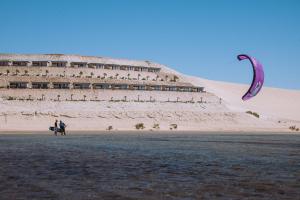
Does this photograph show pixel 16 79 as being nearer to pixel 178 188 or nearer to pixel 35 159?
pixel 35 159

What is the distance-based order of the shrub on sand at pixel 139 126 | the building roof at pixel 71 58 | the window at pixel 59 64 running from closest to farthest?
the shrub on sand at pixel 139 126, the window at pixel 59 64, the building roof at pixel 71 58

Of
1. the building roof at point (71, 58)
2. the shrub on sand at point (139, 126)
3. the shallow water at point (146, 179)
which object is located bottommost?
the shallow water at point (146, 179)

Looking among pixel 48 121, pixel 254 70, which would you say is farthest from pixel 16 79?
pixel 254 70

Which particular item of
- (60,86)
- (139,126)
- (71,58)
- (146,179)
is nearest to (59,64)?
(71,58)

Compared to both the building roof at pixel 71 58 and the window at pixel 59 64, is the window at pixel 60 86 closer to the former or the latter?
the window at pixel 59 64

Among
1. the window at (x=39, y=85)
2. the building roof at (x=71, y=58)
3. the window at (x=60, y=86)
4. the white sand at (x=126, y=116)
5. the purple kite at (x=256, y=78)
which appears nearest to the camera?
the purple kite at (x=256, y=78)

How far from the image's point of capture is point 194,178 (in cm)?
1473

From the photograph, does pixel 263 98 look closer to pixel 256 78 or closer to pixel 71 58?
pixel 71 58

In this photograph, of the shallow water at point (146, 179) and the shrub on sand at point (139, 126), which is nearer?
the shallow water at point (146, 179)

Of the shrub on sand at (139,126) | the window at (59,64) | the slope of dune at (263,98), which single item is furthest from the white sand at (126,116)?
the slope of dune at (263,98)

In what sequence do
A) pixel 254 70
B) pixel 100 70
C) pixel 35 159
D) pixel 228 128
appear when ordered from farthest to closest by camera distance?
1. pixel 100 70
2. pixel 228 128
3. pixel 254 70
4. pixel 35 159

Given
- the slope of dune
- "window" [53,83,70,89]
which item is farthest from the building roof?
the slope of dune

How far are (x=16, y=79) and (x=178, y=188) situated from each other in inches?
3211

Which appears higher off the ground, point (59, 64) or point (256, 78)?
point (59, 64)
